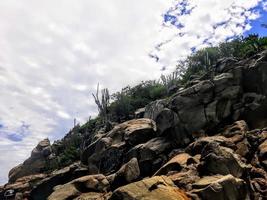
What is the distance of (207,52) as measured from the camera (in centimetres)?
5109

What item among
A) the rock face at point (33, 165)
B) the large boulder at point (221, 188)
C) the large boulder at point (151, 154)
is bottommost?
the large boulder at point (221, 188)

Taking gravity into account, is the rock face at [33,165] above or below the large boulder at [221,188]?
above

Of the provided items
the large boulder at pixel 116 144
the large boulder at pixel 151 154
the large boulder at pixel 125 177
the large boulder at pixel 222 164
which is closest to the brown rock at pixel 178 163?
the large boulder at pixel 222 164

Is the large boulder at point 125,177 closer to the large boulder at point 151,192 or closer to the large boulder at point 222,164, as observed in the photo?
the large boulder at point 222,164

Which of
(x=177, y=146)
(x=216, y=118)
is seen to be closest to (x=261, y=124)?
(x=216, y=118)

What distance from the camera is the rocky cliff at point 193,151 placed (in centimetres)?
1823

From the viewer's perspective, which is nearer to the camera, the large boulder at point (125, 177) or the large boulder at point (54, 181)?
the large boulder at point (125, 177)

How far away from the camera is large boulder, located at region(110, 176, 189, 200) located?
1714cm

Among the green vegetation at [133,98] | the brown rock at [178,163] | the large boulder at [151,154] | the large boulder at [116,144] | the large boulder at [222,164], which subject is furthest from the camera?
the green vegetation at [133,98]

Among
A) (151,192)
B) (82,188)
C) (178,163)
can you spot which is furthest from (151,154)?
(151,192)

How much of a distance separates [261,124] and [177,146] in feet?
19.4

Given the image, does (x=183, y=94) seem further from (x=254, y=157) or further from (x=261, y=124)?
(x=254, y=157)

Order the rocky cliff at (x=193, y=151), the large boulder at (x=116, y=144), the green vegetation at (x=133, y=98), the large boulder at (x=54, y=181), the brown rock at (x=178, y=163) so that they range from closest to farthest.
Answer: the rocky cliff at (x=193, y=151) → the brown rock at (x=178, y=163) → the large boulder at (x=116, y=144) → the large boulder at (x=54, y=181) → the green vegetation at (x=133, y=98)

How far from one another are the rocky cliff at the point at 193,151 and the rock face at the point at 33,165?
10811mm
